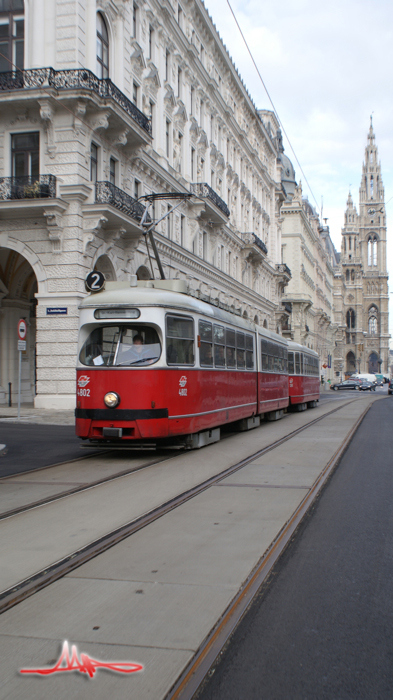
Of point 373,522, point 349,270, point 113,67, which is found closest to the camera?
point 373,522

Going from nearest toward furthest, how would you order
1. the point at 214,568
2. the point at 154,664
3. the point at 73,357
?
the point at 154,664
the point at 214,568
the point at 73,357

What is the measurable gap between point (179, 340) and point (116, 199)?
13050 mm

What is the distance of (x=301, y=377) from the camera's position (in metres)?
27.5

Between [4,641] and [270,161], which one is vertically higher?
[270,161]

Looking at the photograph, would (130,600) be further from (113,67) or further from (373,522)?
(113,67)

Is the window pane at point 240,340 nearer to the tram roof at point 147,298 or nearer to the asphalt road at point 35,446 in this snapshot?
the tram roof at point 147,298

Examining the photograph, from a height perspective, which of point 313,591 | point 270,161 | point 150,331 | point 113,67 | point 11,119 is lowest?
point 313,591

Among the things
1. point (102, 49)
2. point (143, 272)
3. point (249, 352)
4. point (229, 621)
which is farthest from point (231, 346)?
point (102, 49)

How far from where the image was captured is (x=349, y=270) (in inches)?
6442

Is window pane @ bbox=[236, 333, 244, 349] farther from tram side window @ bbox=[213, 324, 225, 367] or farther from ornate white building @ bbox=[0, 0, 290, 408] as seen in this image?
tram side window @ bbox=[213, 324, 225, 367]

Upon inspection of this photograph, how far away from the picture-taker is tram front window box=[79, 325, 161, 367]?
426 inches

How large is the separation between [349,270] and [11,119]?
148362 millimetres

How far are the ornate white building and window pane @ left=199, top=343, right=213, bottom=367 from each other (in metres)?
1.14

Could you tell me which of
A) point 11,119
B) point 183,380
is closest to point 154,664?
point 183,380
